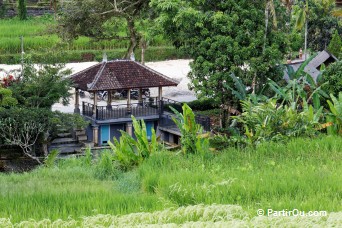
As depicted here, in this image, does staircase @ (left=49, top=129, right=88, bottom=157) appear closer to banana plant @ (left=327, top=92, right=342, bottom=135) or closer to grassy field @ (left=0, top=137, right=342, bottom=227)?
banana plant @ (left=327, top=92, right=342, bottom=135)

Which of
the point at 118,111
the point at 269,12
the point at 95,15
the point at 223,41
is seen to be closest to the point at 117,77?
the point at 118,111

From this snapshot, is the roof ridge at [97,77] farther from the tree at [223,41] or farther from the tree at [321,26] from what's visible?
the tree at [321,26]

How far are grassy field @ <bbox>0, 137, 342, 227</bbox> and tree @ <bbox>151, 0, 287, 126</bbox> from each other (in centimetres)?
776

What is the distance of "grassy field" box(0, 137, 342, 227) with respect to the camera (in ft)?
23.8

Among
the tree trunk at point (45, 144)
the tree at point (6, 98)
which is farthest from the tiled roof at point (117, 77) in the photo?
the tree at point (6, 98)

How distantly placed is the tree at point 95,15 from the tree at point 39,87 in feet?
20.2

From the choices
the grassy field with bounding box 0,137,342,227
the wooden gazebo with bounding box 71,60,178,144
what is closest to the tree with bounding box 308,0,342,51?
the wooden gazebo with bounding box 71,60,178,144

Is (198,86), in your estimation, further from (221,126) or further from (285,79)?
(285,79)

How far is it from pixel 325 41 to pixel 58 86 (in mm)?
15444

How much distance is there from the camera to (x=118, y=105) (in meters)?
21.2

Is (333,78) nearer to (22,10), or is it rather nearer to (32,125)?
(32,125)

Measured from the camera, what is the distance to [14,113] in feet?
58.3

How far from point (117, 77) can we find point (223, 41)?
10.8ft

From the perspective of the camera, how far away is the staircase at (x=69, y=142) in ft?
63.8
